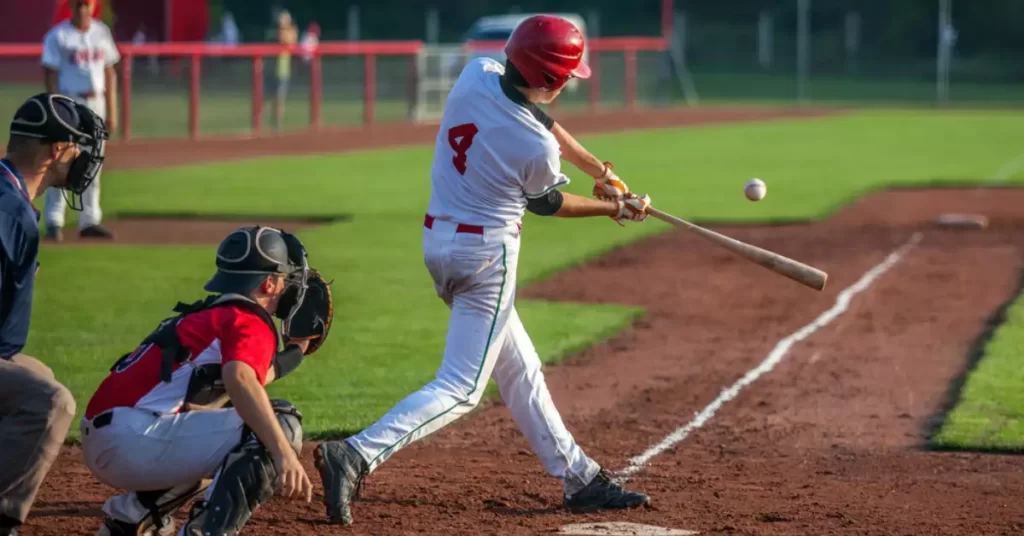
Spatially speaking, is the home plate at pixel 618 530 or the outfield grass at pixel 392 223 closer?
the home plate at pixel 618 530

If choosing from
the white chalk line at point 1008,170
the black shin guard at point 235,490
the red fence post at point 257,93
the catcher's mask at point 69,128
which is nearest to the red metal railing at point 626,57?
the red fence post at point 257,93

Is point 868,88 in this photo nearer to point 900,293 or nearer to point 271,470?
point 900,293

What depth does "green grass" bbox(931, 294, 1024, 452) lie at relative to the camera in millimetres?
7453

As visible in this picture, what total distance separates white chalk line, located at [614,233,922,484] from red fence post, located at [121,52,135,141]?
1645 cm

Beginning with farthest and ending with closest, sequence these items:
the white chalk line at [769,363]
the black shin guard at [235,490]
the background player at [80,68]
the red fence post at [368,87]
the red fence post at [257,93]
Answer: the red fence post at [368,87] → the red fence post at [257,93] → the background player at [80,68] → the white chalk line at [769,363] → the black shin guard at [235,490]

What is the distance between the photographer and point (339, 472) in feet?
18.2

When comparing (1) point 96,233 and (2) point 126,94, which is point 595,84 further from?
(1) point 96,233

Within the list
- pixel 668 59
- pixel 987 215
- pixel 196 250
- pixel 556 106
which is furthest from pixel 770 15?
pixel 196 250

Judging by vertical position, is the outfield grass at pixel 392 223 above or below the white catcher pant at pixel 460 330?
below

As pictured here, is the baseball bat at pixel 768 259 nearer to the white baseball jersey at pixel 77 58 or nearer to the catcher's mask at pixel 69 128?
the catcher's mask at pixel 69 128

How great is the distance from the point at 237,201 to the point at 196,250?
179 inches

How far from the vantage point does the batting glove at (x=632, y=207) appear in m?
6.10

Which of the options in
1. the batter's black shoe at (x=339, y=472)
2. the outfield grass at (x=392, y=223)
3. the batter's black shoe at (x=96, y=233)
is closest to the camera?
the batter's black shoe at (x=339, y=472)

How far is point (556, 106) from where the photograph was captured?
39688mm
